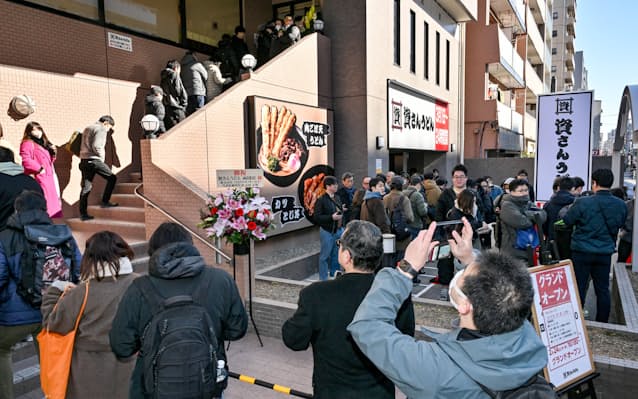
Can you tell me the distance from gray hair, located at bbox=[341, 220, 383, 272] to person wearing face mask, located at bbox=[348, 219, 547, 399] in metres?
0.56

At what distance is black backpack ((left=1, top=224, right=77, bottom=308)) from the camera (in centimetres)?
314

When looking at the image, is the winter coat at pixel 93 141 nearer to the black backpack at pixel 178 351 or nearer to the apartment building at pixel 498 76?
the black backpack at pixel 178 351

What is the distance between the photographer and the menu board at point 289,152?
28.6ft

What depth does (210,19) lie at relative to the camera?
12.4m

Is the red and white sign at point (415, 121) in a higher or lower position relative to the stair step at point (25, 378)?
higher

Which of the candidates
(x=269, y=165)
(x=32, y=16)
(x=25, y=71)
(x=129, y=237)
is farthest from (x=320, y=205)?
(x=32, y=16)

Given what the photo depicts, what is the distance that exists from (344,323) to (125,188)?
779cm

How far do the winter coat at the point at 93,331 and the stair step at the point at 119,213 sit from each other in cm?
507

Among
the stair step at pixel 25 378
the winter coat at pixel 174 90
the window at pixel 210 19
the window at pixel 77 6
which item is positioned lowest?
the stair step at pixel 25 378

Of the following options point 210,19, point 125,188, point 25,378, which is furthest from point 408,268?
point 210,19

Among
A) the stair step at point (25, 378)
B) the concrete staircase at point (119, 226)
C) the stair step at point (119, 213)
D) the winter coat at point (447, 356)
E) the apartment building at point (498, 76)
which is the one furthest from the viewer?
the apartment building at point (498, 76)

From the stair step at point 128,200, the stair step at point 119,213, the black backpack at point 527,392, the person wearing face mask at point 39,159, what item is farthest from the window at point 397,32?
the black backpack at point 527,392

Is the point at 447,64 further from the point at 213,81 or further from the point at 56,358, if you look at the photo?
the point at 56,358

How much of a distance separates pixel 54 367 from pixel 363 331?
2202mm
